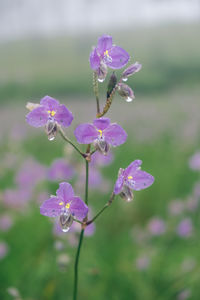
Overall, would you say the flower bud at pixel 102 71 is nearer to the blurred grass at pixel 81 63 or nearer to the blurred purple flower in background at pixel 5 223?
the blurred purple flower in background at pixel 5 223

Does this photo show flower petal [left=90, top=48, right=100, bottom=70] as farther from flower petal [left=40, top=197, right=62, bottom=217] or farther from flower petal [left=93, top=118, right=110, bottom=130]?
flower petal [left=40, top=197, right=62, bottom=217]

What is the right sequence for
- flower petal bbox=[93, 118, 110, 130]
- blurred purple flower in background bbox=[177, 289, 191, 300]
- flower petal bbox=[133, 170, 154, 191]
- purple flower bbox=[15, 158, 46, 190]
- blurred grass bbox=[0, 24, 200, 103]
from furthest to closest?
blurred grass bbox=[0, 24, 200, 103] → purple flower bbox=[15, 158, 46, 190] → blurred purple flower in background bbox=[177, 289, 191, 300] → flower petal bbox=[133, 170, 154, 191] → flower petal bbox=[93, 118, 110, 130]

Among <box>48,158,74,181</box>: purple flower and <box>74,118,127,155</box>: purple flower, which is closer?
<box>74,118,127,155</box>: purple flower

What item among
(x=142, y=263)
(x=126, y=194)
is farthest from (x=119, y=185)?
(x=142, y=263)

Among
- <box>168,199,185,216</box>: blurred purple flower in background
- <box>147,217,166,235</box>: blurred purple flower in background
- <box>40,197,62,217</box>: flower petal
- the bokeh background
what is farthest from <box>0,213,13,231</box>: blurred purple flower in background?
<box>40,197,62,217</box>: flower petal

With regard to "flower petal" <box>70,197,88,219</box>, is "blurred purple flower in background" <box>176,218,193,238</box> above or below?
below

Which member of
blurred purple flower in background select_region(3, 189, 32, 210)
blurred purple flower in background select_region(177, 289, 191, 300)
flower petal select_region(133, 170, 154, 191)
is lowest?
blurred purple flower in background select_region(177, 289, 191, 300)
